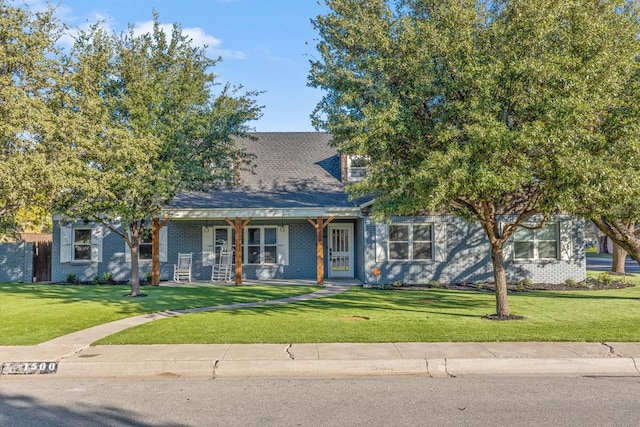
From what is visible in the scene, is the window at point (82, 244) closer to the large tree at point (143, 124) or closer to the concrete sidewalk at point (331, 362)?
the large tree at point (143, 124)

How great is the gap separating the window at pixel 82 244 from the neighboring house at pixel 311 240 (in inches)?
1.5

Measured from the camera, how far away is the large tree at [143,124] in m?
12.6

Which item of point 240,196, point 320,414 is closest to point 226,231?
point 240,196

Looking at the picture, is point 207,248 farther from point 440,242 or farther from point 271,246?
point 440,242

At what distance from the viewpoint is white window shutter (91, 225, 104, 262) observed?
66.4 ft

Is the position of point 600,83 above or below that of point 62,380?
above

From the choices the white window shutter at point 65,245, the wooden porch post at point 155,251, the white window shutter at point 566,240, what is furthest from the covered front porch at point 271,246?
the white window shutter at point 566,240

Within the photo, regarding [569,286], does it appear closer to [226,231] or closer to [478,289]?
[478,289]

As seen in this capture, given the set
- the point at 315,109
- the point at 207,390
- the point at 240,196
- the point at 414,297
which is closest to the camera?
the point at 207,390

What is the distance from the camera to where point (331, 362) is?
24.8 feet

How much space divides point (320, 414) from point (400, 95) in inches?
274

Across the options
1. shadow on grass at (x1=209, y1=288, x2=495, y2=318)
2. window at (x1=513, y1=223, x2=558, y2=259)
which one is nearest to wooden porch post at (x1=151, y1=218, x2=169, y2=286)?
shadow on grass at (x1=209, y1=288, x2=495, y2=318)

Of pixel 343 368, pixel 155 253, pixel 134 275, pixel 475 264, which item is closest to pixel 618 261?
pixel 475 264

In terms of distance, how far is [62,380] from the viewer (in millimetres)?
7156
